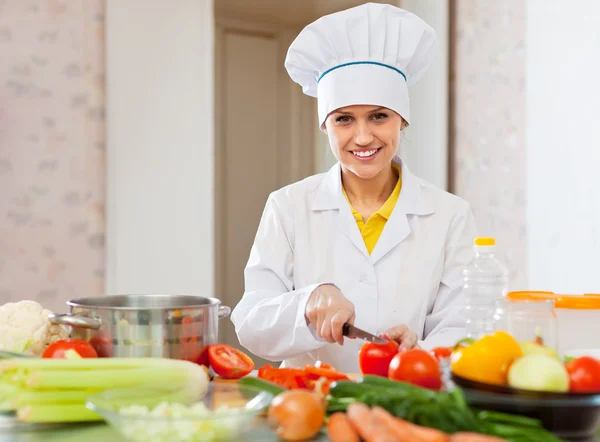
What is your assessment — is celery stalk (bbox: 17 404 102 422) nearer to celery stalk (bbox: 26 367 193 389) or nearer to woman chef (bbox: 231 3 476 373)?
celery stalk (bbox: 26 367 193 389)

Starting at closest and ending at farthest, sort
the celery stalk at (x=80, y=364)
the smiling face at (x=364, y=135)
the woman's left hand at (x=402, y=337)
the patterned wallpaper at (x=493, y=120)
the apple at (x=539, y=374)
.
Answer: the apple at (x=539, y=374)
the celery stalk at (x=80, y=364)
the woman's left hand at (x=402, y=337)
the smiling face at (x=364, y=135)
the patterned wallpaper at (x=493, y=120)

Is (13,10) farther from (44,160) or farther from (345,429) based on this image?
(345,429)

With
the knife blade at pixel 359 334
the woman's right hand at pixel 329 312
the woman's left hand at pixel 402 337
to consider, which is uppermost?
the woman's right hand at pixel 329 312

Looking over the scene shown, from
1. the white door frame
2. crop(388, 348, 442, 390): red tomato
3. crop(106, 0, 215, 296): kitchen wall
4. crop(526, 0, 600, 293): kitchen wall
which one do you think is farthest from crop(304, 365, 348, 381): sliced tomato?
the white door frame

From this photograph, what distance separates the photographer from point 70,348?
1271mm

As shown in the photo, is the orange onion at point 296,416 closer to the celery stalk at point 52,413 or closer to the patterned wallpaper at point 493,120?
the celery stalk at point 52,413

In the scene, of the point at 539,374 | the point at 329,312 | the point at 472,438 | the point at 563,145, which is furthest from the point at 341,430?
the point at 563,145

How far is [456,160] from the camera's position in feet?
12.6

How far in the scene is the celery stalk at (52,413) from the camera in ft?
3.59

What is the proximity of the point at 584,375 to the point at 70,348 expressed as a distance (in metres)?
0.85

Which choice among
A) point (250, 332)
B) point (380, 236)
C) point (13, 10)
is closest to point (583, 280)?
point (380, 236)

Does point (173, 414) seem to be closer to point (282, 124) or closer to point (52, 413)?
point (52, 413)

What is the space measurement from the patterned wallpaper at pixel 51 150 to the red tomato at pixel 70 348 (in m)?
2.13

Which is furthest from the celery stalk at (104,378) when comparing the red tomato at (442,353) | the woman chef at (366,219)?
the woman chef at (366,219)
